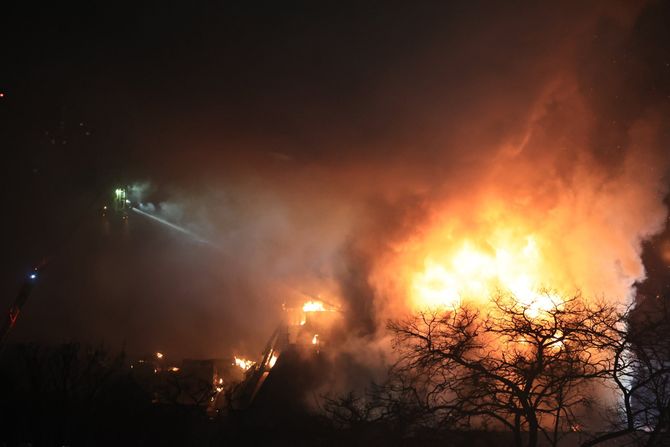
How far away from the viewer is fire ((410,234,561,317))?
84.9 ft

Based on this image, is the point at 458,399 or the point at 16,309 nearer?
the point at 458,399

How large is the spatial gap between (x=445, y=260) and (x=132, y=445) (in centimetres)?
2181

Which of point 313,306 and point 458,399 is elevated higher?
point 313,306

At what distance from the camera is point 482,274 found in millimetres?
28062

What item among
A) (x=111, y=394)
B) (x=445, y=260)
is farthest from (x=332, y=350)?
(x=111, y=394)

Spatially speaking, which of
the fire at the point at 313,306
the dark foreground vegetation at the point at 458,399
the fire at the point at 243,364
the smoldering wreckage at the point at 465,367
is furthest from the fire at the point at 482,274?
the fire at the point at 243,364

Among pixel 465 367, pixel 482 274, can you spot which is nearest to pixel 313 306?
pixel 482 274

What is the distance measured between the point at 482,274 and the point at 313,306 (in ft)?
83.2

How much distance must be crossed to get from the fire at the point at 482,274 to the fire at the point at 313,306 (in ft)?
60.6

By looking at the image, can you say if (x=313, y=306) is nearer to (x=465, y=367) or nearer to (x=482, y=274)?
(x=482, y=274)

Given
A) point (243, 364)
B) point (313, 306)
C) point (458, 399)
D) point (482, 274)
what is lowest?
point (458, 399)

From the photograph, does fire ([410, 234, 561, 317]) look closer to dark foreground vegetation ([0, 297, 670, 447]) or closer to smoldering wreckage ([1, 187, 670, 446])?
smoldering wreckage ([1, 187, 670, 446])

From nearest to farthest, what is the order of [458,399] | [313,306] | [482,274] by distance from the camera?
[458,399]
[482,274]
[313,306]

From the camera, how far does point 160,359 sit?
187ft
